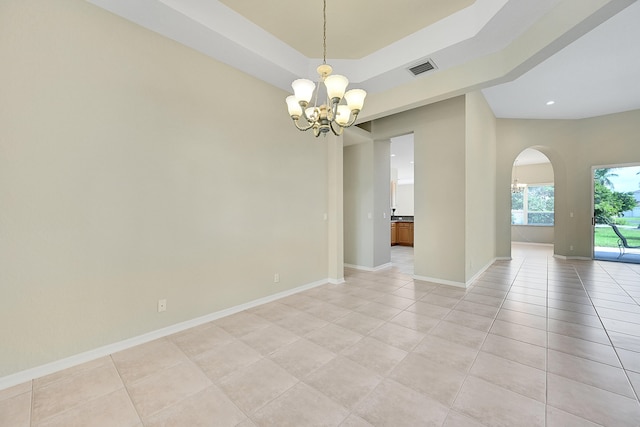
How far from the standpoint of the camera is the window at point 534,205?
387 inches

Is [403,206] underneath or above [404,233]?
above

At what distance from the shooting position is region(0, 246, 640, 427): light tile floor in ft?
5.24

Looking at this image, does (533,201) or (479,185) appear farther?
(533,201)

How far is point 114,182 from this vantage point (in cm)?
234

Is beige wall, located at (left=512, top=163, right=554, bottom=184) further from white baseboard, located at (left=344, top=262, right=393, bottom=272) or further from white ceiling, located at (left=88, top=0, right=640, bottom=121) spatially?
white baseboard, located at (left=344, top=262, right=393, bottom=272)

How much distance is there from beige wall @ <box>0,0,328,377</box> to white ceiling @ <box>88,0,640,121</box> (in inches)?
14.5

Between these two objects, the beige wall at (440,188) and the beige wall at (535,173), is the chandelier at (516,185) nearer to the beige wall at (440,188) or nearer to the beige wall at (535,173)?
the beige wall at (535,173)

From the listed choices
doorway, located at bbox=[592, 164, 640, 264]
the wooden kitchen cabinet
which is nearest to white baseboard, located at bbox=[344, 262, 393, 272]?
the wooden kitchen cabinet

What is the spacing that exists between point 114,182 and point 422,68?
3748mm

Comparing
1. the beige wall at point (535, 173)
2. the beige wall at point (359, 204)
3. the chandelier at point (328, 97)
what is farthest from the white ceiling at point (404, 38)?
the beige wall at point (535, 173)

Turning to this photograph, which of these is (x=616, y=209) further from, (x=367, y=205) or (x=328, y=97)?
(x=328, y=97)

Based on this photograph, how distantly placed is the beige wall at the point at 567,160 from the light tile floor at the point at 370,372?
3922 mm

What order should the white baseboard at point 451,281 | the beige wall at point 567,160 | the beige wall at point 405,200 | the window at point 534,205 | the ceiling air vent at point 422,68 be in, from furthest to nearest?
the beige wall at point 405,200
the window at point 534,205
the beige wall at point 567,160
the white baseboard at point 451,281
the ceiling air vent at point 422,68

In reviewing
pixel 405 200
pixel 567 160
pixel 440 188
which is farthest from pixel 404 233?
pixel 440 188
